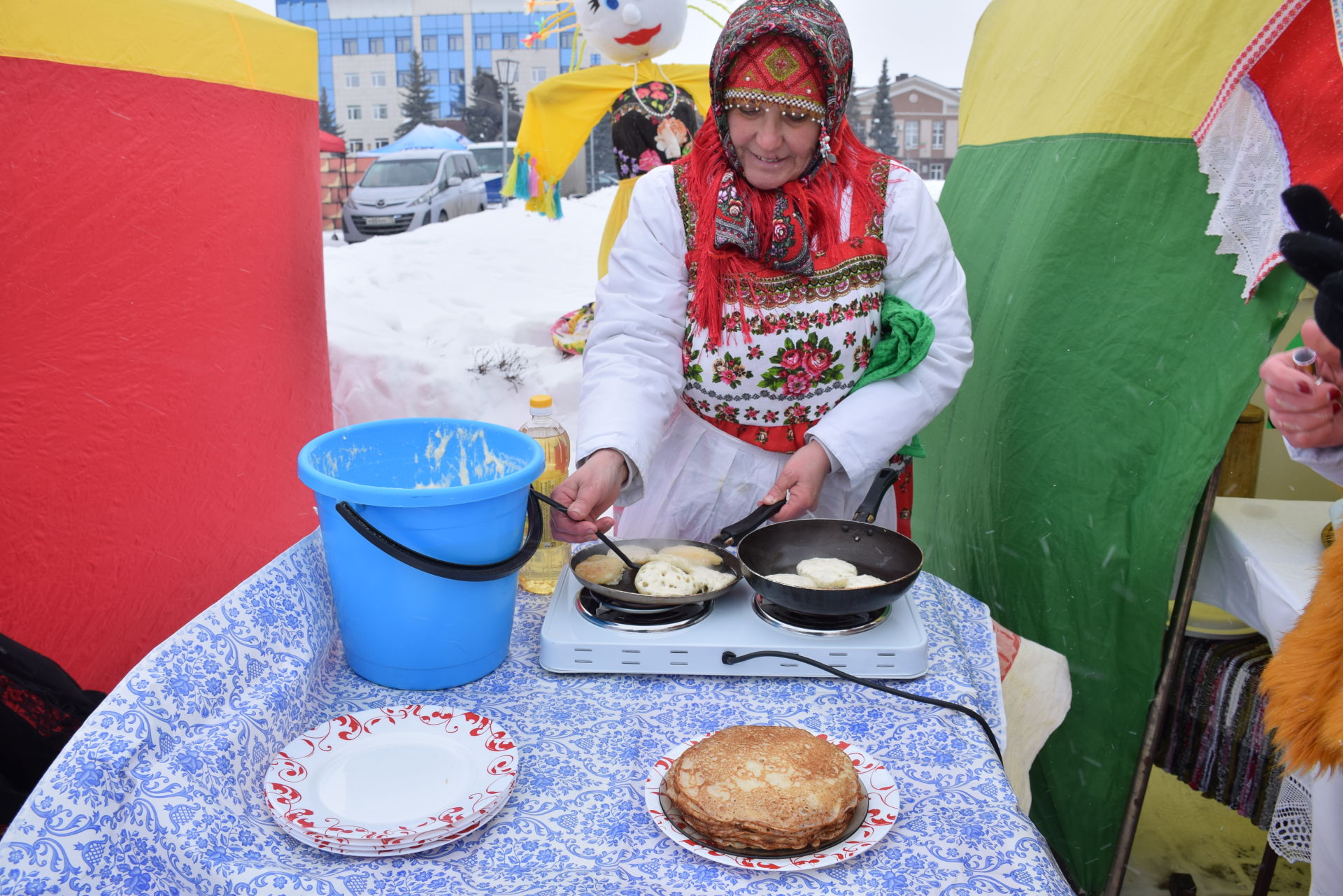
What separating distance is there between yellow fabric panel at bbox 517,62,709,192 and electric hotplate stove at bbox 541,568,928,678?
4.08 metres

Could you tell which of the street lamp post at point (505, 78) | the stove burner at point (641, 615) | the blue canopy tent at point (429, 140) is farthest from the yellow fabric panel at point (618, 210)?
the blue canopy tent at point (429, 140)

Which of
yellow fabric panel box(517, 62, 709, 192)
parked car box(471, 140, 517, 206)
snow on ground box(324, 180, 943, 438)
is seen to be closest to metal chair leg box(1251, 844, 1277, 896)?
snow on ground box(324, 180, 943, 438)

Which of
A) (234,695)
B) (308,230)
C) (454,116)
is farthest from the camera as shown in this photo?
(454,116)

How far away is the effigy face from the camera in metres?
4.56

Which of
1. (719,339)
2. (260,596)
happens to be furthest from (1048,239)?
(260,596)

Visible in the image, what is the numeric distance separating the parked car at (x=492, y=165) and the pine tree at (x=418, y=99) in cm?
521

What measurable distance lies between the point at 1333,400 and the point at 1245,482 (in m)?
1.31

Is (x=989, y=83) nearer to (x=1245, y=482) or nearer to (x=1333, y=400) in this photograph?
(x=1245, y=482)

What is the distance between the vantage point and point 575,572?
4.87ft

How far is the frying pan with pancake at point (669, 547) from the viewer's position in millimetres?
1381

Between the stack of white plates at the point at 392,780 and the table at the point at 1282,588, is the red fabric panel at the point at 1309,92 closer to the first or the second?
the table at the point at 1282,588

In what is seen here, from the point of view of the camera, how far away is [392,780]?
108 centimetres

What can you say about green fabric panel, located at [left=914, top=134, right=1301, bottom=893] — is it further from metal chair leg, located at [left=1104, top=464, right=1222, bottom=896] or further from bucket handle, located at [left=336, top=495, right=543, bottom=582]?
bucket handle, located at [left=336, top=495, right=543, bottom=582]

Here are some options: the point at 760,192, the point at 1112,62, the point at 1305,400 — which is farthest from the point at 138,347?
the point at 1112,62
